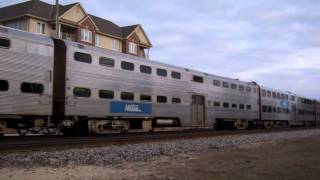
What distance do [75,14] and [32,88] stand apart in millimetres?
42380

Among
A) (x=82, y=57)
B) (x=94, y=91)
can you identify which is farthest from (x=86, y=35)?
(x=82, y=57)

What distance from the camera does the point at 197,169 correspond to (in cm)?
1116

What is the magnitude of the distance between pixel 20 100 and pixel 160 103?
1010 centimetres

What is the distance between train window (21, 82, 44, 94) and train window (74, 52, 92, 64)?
97.2 inches

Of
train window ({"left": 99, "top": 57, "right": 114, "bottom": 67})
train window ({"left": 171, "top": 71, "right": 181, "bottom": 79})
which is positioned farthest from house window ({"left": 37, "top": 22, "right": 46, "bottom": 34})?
train window ({"left": 99, "top": 57, "right": 114, "bottom": 67})

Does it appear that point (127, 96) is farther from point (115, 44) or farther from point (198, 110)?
point (115, 44)

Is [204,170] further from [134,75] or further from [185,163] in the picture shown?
[134,75]

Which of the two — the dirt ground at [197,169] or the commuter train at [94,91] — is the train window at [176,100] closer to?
the commuter train at [94,91]

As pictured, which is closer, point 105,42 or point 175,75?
point 175,75

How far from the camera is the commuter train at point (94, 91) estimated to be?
1806 cm

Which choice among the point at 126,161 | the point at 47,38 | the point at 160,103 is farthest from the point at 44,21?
the point at 126,161

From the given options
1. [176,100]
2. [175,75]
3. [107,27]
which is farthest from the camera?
[107,27]

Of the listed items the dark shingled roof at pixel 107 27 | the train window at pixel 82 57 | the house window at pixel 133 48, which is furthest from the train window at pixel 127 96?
the house window at pixel 133 48

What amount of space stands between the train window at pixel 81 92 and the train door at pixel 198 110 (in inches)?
408
